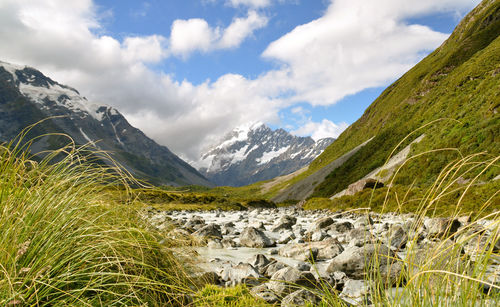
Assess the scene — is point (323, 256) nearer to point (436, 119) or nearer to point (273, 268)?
point (273, 268)

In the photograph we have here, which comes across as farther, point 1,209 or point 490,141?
point 490,141

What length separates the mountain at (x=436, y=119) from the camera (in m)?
27.2

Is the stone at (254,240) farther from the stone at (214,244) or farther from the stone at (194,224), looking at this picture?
the stone at (194,224)

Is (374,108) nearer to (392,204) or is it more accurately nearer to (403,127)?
(403,127)

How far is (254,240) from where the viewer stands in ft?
37.3

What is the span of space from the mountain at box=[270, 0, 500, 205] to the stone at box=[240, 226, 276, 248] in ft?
20.8

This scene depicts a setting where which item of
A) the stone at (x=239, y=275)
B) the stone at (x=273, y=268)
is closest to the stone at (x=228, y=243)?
the stone at (x=273, y=268)

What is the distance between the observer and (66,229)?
2832 mm

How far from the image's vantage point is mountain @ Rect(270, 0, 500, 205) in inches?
1071

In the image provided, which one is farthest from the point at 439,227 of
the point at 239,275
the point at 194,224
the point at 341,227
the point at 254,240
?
the point at 194,224

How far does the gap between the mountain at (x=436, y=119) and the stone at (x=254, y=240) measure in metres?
6.35

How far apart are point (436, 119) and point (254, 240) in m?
14.0

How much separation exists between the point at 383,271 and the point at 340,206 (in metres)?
30.6

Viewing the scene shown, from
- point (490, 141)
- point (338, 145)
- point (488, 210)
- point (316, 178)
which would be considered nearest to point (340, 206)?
point (490, 141)
